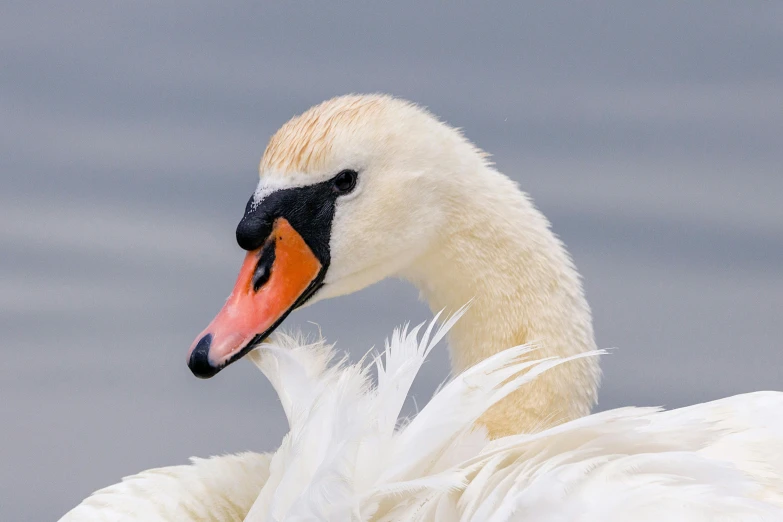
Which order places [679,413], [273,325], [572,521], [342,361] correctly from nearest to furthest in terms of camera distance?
[572,521]
[679,413]
[342,361]
[273,325]

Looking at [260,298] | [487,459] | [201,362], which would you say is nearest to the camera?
[487,459]

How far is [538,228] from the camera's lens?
2.97 meters

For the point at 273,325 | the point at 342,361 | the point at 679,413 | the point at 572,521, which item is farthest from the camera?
the point at 273,325

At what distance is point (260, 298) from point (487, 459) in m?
0.78

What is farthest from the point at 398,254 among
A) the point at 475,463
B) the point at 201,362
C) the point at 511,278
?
the point at 475,463

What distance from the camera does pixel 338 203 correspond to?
9.55 ft

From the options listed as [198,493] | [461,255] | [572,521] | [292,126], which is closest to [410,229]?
[461,255]

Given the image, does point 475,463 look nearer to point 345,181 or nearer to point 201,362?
point 201,362

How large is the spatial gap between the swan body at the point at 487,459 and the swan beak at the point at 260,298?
0.23 metres

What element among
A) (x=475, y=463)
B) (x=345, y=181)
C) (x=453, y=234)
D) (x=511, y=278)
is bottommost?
(x=475, y=463)

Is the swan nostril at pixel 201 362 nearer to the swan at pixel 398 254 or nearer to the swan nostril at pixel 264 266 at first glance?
the swan at pixel 398 254

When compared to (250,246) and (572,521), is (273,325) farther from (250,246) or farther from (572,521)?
(572,521)

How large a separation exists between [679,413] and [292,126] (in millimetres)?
1033

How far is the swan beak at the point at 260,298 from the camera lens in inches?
107
